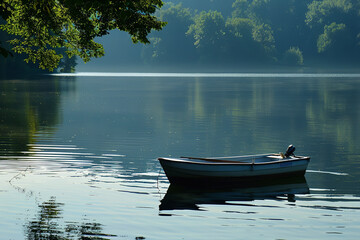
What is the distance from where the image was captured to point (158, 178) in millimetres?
24953

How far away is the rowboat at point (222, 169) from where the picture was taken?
75.9 ft

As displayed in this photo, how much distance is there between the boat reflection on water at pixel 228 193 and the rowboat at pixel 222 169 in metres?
0.27

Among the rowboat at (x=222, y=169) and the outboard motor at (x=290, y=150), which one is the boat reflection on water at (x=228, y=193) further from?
the outboard motor at (x=290, y=150)

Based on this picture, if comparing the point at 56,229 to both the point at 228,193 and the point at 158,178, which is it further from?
the point at 158,178

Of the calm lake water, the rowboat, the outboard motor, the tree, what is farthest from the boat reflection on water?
the tree

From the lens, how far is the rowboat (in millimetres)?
23125

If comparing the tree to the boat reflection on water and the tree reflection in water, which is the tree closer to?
A: the boat reflection on water

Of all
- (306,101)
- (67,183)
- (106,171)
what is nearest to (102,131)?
(106,171)

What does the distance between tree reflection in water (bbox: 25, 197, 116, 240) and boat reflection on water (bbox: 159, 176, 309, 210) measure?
3402mm

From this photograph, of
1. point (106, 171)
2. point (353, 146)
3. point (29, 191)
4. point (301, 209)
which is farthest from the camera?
point (353, 146)

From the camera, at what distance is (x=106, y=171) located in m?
26.4

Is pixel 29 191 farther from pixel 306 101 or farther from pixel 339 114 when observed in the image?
pixel 306 101

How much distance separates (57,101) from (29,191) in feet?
151

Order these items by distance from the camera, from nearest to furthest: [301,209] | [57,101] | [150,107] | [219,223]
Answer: [219,223]
[301,209]
[150,107]
[57,101]
